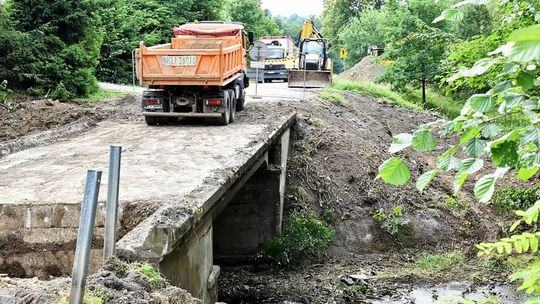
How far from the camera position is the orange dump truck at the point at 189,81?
14.5 meters

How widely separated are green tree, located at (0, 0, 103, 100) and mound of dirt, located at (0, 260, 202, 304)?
17203mm

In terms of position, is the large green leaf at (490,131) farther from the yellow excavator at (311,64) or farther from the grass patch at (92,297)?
the yellow excavator at (311,64)

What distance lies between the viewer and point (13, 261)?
709 cm

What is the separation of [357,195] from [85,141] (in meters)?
7.50

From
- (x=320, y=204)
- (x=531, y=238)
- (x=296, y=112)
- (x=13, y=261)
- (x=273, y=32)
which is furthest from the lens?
(x=273, y=32)

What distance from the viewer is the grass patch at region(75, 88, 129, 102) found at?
22541 millimetres

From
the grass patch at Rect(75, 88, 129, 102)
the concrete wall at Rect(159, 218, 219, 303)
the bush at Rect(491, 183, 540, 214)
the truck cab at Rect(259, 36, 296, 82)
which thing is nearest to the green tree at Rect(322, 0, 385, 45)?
the truck cab at Rect(259, 36, 296, 82)

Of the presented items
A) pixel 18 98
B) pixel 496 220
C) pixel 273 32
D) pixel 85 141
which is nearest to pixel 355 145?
pixel 496 220

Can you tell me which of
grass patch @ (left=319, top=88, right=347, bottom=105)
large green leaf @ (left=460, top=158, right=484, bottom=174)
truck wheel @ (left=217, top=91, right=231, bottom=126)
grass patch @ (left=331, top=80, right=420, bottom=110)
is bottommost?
grass patch @ (left=331, top=80, right=420, bottom=110)

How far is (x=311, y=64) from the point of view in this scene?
1218 inches

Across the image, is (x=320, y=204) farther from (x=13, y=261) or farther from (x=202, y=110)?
(x=13, y=261)

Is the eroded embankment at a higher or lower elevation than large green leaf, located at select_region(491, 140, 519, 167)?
lower

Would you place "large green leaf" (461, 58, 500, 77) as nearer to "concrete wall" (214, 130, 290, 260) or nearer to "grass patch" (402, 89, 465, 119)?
"concrete wall" (214, 130, 290, 260)

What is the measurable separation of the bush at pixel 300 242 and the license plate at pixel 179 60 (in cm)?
464
